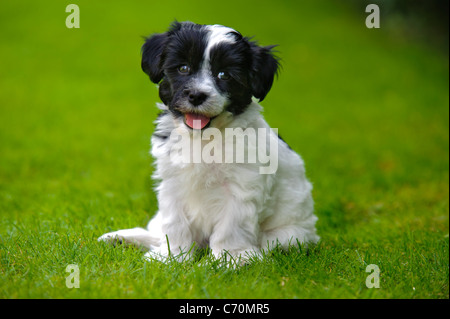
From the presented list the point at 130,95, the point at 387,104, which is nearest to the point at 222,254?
the point at 130,95

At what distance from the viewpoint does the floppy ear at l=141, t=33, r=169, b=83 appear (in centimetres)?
343

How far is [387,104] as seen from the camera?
10.7 metres

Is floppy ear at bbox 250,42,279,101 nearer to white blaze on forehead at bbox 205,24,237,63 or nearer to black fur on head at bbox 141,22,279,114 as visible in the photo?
black fur on head at bbox 141,22,279,114

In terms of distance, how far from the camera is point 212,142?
136 inches

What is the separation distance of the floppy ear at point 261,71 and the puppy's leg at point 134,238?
1310mm

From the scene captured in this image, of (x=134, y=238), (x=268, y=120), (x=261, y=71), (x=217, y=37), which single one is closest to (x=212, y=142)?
(x=261, y=71)

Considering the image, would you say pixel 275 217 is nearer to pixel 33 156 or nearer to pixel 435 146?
pixel 33 156

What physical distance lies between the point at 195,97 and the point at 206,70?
0.70 ft

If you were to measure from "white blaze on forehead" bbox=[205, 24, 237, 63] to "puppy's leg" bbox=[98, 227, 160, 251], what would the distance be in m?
1.40

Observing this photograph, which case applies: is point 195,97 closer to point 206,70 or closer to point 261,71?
point 206,70

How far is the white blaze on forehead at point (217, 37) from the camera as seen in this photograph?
10.4ft

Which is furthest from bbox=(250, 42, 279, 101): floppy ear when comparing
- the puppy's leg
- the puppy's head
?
the puppy's leg
